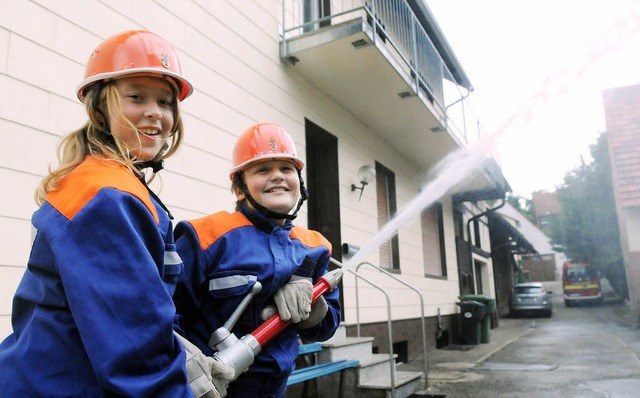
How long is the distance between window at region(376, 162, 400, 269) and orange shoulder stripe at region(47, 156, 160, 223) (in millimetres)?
8093

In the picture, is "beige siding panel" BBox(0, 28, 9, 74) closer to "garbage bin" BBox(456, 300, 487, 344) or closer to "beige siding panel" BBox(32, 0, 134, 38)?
"beige siding panel" BBox(32, 0, 134, 38)

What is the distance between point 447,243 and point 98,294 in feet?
42.2

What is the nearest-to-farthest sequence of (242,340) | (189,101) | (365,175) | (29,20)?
(242,340)
(29,20)
(189,101)
(365,175)

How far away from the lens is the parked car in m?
22.9

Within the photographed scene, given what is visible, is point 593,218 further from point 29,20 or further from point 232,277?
point 232,277

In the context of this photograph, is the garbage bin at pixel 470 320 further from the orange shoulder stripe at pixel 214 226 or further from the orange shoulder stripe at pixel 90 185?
the orange shoulder stripe at pixel 90 185

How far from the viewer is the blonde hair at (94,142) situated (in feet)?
4.46

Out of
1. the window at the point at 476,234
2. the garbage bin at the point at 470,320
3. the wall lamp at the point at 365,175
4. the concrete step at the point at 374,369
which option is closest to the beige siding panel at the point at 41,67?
the concrete step at the point at 374,369

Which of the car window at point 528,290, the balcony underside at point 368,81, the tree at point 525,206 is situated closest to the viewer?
the balcony underside at point 368,81

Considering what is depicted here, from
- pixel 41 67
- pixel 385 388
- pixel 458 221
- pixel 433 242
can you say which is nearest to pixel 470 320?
pixel 433 242

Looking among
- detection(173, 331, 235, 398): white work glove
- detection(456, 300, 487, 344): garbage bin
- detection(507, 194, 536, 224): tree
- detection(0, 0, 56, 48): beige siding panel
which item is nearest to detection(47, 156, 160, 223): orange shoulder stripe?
detection(173, 331, 235, 398): white work glove

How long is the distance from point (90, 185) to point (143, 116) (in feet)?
1.21

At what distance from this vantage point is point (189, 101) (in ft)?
15.8

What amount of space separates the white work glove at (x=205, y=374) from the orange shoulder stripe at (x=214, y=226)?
1.96 ft
